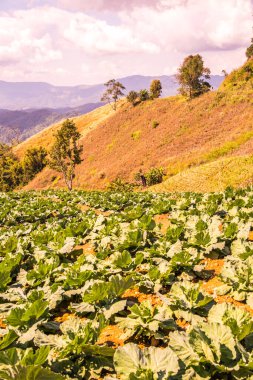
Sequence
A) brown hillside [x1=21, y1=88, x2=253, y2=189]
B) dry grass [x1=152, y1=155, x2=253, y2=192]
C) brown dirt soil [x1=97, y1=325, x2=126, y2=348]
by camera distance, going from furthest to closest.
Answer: brown hillside [x1=21, y1=88, x2=253, y2=189] → dry grass [x1=152, y1=155, x2=253, y2=192] → brown dirt soil [x1=97, y1=325, x2=126, y2=348]

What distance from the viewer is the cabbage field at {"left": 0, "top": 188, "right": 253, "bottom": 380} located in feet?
12.0

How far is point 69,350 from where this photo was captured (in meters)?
4.34

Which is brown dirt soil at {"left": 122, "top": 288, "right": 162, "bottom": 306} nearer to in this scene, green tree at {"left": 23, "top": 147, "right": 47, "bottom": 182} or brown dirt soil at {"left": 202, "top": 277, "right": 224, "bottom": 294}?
brown dirt soil at {"left": 202, "top": 277, "right": 224, "bottom": 294}

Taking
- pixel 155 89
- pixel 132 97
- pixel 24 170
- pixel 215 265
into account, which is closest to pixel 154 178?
pixel 215 265

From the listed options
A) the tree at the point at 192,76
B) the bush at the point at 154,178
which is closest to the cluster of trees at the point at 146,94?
the tree at the point at 192,76

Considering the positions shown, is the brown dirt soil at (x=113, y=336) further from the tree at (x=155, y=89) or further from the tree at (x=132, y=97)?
the tree at (x=132, y=97)

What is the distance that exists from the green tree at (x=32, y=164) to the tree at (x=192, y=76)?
164 ft

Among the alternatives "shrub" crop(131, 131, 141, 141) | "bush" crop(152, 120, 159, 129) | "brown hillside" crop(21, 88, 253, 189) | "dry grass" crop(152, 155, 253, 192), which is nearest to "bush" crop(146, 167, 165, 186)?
"brown hillside" crop(21, 88, 253, 189)

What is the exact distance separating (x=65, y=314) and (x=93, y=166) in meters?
79.0

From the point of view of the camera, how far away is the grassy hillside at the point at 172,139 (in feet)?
193

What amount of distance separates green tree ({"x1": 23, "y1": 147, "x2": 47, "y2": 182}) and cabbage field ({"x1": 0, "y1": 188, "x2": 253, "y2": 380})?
333 ft

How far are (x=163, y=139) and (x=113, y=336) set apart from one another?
75481mm

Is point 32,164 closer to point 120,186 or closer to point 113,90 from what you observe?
point 113,90

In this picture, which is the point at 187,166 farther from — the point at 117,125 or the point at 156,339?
the point at 156,339
